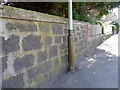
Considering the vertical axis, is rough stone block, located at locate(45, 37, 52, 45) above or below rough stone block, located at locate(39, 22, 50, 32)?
below

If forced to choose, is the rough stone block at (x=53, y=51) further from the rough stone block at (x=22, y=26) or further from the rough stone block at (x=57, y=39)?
the rough stone block at (x=22, y=26)

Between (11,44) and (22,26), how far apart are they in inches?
16.0

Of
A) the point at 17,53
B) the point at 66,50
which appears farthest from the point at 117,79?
the point at 17,53

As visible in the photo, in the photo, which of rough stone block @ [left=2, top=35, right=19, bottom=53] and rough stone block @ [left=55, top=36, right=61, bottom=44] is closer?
rough stone block @ [left=2, top=35, right=19, bottom=53]

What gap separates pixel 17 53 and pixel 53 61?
1432mm

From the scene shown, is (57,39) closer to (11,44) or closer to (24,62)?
(24,62)

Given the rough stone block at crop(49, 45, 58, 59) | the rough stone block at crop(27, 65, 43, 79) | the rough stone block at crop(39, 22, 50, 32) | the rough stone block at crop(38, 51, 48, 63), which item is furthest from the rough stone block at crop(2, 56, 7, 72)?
the rough stone block at crop(49, 45, 58, 59)

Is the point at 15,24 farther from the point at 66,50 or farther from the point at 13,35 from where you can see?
the point at 66,50

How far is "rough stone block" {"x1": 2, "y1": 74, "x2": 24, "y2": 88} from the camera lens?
6.60 feet

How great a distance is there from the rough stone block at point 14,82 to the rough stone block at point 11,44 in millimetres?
417

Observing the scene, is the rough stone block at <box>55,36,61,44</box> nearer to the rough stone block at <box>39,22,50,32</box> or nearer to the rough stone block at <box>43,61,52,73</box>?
the rough stone block at <box>39,22,50,32</box>

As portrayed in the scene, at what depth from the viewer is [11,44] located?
6.93 ft

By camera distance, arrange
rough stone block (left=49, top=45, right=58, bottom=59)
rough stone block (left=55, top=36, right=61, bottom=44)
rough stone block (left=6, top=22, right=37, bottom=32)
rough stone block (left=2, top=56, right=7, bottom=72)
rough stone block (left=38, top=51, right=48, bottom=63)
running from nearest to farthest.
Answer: rough stone block (left=2, top=56, right=7, bottom=72)
rough stone block (left=6, top=22, right=37, bottom=32)
rough stone block (left=38, top=51, right=48, bottom=63)
rough stone block (left=49, top=45, right=58, bottom=59)
rough stone block (left=55, top=36, right=61, bottom=44)

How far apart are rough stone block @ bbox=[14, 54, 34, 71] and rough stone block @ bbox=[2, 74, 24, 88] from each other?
147 mm
